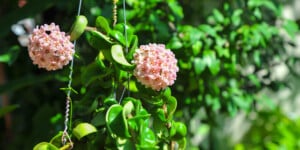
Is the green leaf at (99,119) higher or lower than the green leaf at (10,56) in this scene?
lower

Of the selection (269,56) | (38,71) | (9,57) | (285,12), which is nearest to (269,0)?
(269,56)

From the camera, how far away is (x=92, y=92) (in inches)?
52.6

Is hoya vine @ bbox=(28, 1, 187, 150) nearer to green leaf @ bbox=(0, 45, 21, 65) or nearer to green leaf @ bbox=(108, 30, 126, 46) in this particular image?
green leaf @ bbox=(108, 30, 126, 46)

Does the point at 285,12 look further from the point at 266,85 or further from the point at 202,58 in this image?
the point at 202,58

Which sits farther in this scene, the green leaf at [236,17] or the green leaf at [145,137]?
the green leaf at [236,17]

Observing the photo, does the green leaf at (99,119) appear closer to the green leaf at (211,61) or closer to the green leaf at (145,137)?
the green leaf at (145,137)

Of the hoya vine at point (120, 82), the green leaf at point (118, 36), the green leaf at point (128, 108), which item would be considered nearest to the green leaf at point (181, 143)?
the hoya vine at point (120, 82)

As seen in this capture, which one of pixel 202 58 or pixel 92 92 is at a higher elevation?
pixel 202 58

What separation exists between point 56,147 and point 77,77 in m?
0.36

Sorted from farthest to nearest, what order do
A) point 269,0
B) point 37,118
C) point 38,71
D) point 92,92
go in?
1. point 38,71
2. point 37,118
3. point 269,0
4. point 92,92

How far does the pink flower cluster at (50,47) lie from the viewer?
1.06 metres

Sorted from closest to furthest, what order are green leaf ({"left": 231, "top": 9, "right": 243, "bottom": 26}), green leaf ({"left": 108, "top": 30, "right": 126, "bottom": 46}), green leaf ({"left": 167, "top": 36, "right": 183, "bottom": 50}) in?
green leaf ({"left": 108, "top": 30, "right": 126, "bottom": 46}) < green leaf ({"left": 167, "top": 36, "right": 183, "bottom": 50}) < green leaf ({"left": 231, "top": 9, "right": 243, "bottom": 26})

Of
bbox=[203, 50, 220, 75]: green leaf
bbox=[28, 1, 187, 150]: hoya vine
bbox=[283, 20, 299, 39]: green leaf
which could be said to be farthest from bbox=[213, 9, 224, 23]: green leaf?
bbox=[28, 1, 187, 150]: hoya vine

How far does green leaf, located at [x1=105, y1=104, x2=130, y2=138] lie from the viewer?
1029 mm
